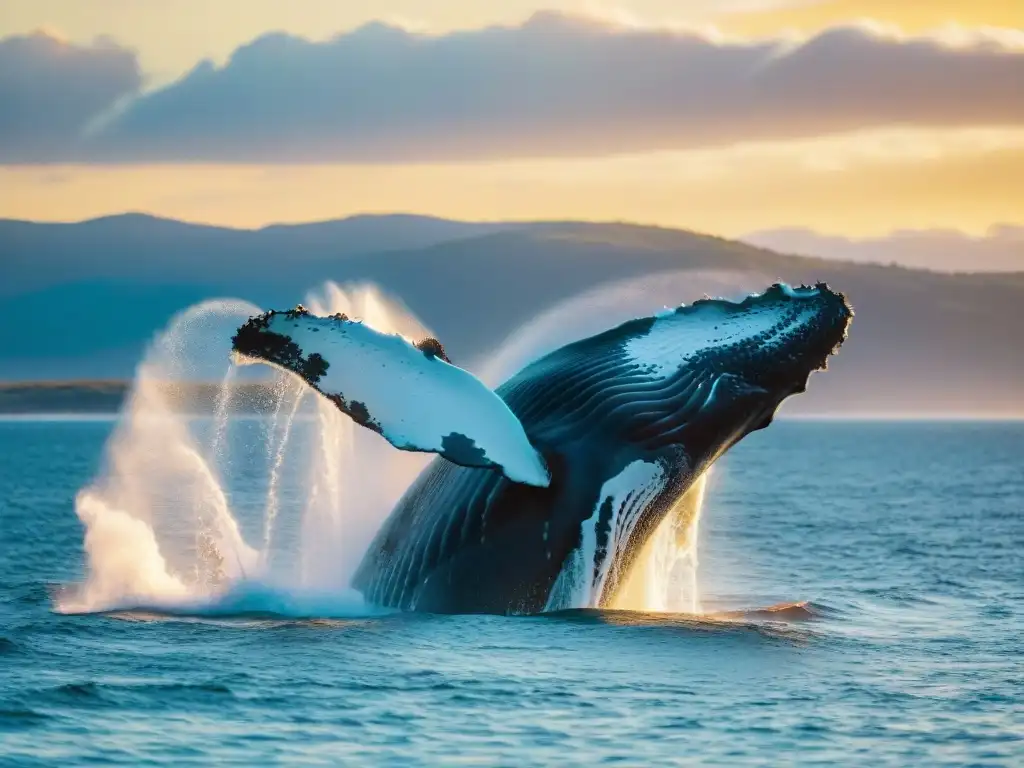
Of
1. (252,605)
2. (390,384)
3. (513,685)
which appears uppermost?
(390,384)

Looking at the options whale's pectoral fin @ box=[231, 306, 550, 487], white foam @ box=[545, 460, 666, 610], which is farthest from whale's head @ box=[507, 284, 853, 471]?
whale's pectoral fin @ box=[231, 306, 550, 487]

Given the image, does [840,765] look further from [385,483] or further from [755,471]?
[755,471]

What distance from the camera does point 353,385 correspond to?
35.9 feet

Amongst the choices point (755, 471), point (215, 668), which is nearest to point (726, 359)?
point (215, 668)

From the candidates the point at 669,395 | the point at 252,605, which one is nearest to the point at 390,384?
the point at 669,395

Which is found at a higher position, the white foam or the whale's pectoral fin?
the whale's pectoral fin

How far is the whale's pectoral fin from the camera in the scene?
10859 mm

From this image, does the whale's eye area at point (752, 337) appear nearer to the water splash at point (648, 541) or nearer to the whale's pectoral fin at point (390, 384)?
the water splash at point (648, 541)

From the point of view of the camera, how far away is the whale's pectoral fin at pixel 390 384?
10.9 metres

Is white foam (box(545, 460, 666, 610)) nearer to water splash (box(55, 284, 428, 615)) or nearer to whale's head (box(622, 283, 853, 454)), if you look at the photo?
whale's head (box(622, 283, 853, 454))

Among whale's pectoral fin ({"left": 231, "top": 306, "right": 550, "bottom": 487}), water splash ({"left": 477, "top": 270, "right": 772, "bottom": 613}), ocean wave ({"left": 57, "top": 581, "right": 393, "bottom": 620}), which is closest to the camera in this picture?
whale's pectoral fin ({"left": 231, "top": 306, "right": 550, "bottom": 487})

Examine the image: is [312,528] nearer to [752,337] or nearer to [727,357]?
[727,357]

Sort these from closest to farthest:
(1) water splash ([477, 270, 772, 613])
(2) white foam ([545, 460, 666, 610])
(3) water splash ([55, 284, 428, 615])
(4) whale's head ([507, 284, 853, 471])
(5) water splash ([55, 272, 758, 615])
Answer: (2) white foam ([545, 460, 666, 610]) → (4) whale's head ([507, 284, 853, 471]) → (1) water splash ([477, 270, 772, 613]) → (5) water splash ([55, 272, 758, 615]) → (3) water splash ([55, 284, 428, 615])

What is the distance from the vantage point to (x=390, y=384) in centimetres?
1098
